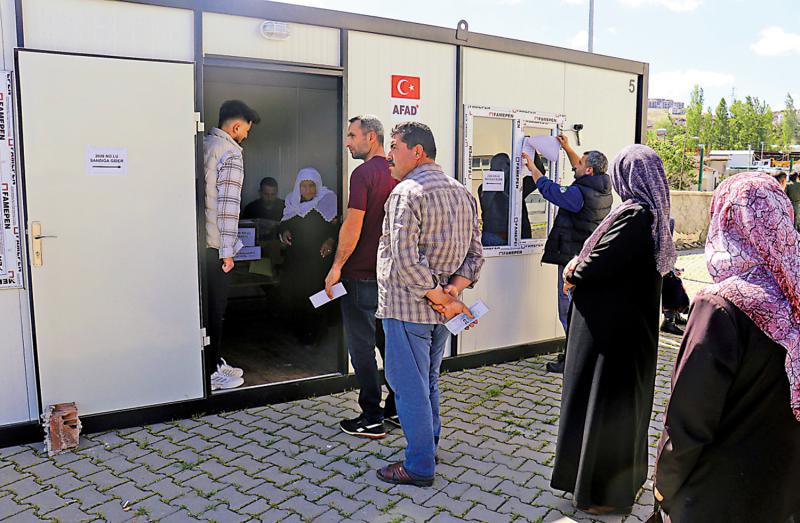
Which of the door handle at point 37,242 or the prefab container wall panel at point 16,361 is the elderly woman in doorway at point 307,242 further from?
the prefab container wall panel at point 16,361

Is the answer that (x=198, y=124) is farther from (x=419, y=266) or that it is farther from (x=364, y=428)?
(x=364, y=428)

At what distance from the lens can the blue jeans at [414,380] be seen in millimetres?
3562

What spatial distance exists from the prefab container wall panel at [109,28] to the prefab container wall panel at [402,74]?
1.29 metres

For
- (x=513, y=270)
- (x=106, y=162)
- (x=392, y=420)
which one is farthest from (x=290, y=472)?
(x=513, y=270)

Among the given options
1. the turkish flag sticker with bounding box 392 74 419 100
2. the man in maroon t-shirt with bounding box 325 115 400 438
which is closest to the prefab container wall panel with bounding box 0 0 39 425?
the man in maroon t-shirt with bounding box 325 115 400 438

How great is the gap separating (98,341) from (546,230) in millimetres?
4115

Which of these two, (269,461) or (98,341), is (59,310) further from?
(269,461)

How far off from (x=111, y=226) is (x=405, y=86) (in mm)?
2550

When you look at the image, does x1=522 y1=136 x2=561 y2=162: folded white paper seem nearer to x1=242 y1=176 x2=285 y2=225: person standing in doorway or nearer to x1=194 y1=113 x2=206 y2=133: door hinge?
x1=242 y1=176 x2=285 y2=225: person standing in doorway

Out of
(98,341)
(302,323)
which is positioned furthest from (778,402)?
(302,323)

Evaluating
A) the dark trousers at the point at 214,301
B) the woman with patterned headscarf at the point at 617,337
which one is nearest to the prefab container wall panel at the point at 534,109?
the dark trousers at the point at 214,301

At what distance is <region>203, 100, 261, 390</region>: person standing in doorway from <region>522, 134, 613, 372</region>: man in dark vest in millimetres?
2596

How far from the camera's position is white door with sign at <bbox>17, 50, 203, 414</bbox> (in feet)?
13.8

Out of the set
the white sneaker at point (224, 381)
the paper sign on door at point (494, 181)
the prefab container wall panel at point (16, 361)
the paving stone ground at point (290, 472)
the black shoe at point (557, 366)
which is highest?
the paper sign on door at point (494, 181)
